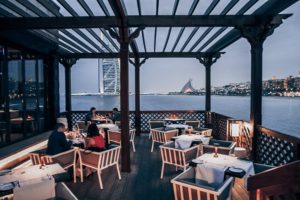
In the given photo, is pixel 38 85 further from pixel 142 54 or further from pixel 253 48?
pixel 253 48

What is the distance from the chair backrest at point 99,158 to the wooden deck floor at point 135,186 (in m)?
0.38

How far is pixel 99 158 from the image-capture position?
167 inches

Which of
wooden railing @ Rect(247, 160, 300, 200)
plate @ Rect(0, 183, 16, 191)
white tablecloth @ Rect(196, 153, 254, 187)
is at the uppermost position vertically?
wooden railing @ Rect(247, 160, 300, 200)

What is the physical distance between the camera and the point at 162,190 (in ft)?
13.5

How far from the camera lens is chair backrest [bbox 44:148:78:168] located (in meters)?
4.06

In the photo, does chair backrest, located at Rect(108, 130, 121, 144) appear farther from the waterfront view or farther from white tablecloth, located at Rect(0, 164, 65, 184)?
the waterfront view

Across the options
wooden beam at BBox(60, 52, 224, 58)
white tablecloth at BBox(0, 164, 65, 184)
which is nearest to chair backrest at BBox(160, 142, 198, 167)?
white tablecloth at BBox(0, 164, 65, 184)

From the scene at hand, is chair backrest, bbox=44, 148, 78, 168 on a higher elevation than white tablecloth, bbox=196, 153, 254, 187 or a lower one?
lower

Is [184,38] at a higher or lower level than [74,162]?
higher

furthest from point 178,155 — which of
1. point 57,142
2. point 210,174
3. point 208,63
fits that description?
point 208,63

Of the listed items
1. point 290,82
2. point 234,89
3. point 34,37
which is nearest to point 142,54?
point 34,37

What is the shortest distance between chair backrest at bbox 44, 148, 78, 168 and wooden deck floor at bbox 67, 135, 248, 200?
15.9 inches

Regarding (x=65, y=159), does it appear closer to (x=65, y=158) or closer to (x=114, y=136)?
(x=65, y=158)

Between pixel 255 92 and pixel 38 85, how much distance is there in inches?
253
